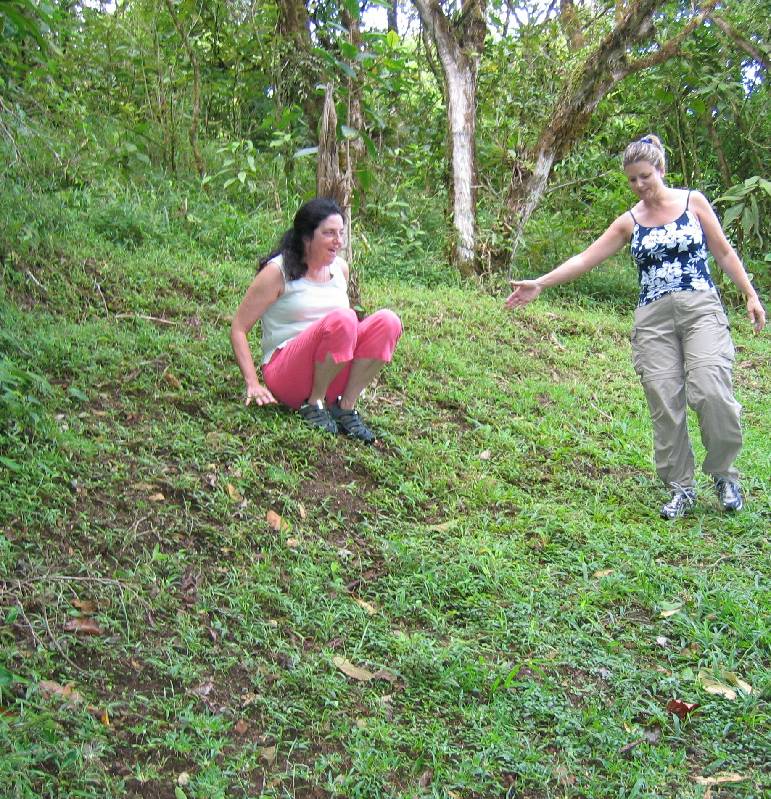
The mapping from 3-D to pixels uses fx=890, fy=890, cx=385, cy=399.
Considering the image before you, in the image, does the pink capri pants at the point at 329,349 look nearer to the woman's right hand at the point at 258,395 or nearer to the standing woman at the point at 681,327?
the woman's right hand at the point at 258,395

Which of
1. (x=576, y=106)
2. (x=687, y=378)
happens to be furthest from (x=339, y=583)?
(x=576, y=106)

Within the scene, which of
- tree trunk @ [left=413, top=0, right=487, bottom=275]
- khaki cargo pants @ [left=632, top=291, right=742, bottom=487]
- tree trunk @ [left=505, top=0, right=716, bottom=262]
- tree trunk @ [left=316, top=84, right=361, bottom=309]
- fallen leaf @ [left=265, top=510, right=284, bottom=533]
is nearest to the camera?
fallen leaf @ [left=265, top=510, right=284, bottom=533]

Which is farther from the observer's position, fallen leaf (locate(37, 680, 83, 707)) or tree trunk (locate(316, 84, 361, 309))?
tree trunk (locate(316, 84, 361, 309))

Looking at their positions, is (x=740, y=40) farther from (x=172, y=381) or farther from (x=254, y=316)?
(x=172, y=381)

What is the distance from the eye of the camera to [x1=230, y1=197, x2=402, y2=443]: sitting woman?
182 inches

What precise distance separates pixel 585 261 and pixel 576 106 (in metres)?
4.28

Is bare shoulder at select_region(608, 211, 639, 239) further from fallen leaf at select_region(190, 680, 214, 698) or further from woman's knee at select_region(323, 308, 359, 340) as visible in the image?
fallen leaf at select_region(190, 680, 214, 698)

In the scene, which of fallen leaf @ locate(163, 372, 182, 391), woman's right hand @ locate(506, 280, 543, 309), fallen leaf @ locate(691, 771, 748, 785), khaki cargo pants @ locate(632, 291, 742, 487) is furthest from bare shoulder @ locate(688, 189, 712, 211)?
fallen leaf @ locate(163, 372, 182, 391)

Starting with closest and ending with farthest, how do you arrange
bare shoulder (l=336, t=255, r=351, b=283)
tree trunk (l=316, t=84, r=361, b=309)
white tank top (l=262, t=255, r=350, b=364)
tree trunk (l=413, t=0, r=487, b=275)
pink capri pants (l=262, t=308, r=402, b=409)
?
pink capri pants (l=262, t=308, r=402, b=409)
white tank top (l=262, t=255, r=350, b=364)
bare shoulder (l=336, t=255, r=351, b=283)
tree trunk (l=316, t=84, r=361, b=309)
tree trunk (l=413, t=0, r=487, b=275)

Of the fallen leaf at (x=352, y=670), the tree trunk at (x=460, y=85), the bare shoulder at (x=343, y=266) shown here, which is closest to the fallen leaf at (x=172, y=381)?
the bare shoulder at (x=343, y=266)

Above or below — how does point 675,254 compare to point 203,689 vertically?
above

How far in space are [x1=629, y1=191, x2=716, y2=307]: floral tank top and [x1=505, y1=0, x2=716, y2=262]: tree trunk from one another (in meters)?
4.05

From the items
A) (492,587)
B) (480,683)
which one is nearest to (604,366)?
(492,587)

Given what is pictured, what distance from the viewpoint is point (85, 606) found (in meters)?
3.18
